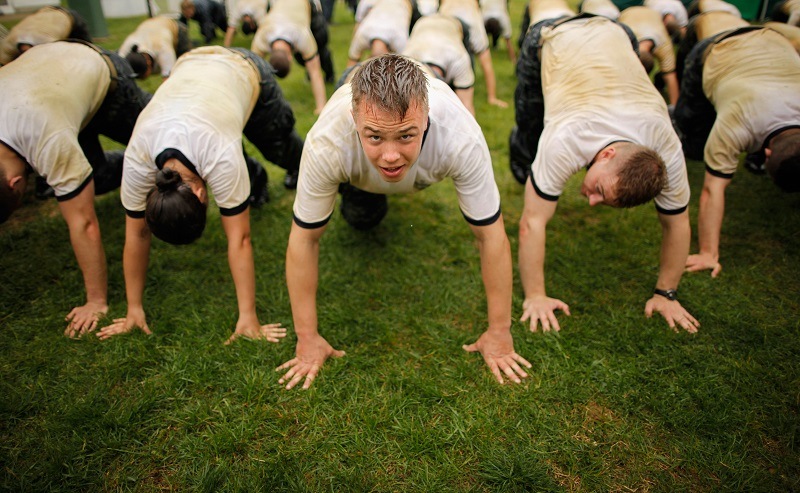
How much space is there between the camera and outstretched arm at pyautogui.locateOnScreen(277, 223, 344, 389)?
2.44m

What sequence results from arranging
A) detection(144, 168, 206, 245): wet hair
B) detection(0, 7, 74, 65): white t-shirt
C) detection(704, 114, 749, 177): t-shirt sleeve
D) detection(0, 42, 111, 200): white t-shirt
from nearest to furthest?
detection(144, 168, 206, 245): wet hair < detection(0, 42, 111, 200): white t-shirt < detection(704, 114, 749, 177): t-shirt sleeve < detection(0, 7, 74, 65): white t-shirt

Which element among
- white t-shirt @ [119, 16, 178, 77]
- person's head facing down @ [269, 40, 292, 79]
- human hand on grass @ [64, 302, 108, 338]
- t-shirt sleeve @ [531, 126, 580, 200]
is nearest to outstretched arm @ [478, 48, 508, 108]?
person's head facing down @ [269, 40, 292, 79]

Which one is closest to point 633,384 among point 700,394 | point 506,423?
point 700,394

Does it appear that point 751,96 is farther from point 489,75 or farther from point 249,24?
point 249,24

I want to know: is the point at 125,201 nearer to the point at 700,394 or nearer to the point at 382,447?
the point at 382,447

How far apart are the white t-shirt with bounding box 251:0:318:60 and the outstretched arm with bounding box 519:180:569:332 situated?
4322 millimetres

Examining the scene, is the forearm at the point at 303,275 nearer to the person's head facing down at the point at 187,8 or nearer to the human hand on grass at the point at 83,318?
the human hand on grass at the point at 83,318

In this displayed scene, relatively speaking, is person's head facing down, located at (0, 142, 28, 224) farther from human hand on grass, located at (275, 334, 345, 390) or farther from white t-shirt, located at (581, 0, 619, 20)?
white t-shirt, located at (581, 0, 619, 20)

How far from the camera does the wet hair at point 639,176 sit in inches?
99.0

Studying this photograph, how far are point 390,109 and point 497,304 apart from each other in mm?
1215

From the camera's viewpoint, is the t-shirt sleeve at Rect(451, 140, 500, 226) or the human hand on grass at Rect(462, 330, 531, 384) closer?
the t-shirt sleeve at Rect(451, 140, 500, 226)

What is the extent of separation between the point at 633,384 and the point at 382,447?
1.38 metres

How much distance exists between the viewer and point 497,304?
2586mm

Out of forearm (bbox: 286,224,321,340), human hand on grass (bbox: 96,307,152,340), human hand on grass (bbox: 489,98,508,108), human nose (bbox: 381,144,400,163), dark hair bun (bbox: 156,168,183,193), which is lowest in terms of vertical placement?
human hand on grass (bbox: 96,307,152,340)
